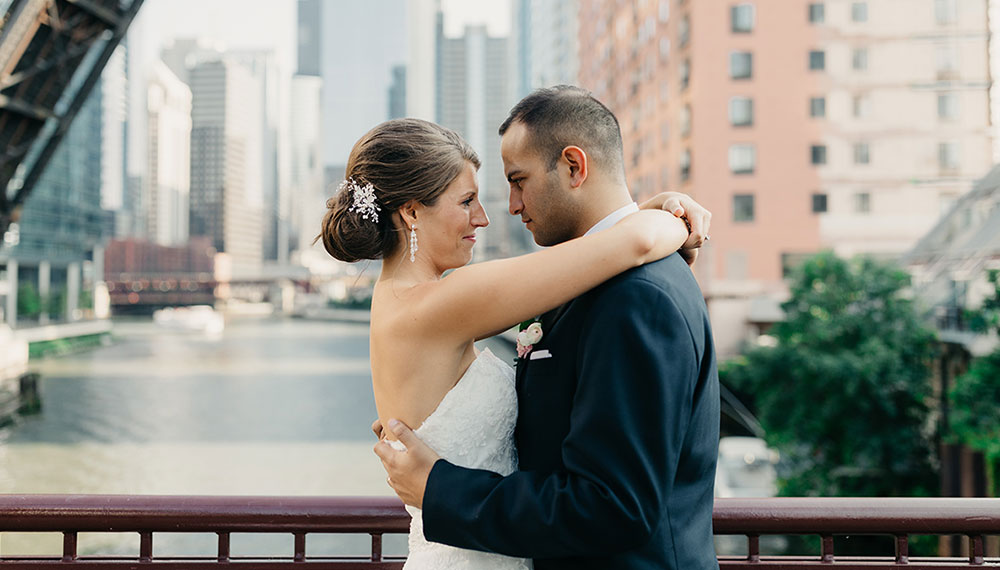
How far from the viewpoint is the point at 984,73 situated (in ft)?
80.6

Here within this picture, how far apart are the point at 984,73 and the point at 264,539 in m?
24.2

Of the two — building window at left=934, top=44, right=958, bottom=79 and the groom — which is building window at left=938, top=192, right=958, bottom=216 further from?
the groom

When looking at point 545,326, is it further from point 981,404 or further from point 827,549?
point 981,404

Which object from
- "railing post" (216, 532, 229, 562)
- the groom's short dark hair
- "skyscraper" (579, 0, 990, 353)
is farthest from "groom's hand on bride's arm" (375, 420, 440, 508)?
"skyscraper" (579, 0, 990, 353)

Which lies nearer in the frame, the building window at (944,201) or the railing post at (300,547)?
the railing post at (300,547)

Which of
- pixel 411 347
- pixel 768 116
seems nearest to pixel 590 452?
pixel 411 347

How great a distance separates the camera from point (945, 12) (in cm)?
2477

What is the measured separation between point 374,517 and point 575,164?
2.76 feet

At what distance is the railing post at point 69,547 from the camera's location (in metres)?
1.73

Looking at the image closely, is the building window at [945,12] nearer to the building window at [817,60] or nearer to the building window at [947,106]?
the building window at [947,106]

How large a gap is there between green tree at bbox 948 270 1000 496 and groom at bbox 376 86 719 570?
33.7 feet

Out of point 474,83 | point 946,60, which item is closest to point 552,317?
point 946,60

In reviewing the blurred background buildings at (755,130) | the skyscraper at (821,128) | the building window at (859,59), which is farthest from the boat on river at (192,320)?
the building window at (859,59)

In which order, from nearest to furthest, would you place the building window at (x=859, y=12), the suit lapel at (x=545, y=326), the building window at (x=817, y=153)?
the suit lapel at (x=545, y=326) < the building window at (x=859, y=12) < the building window at (x=817, y=153)
